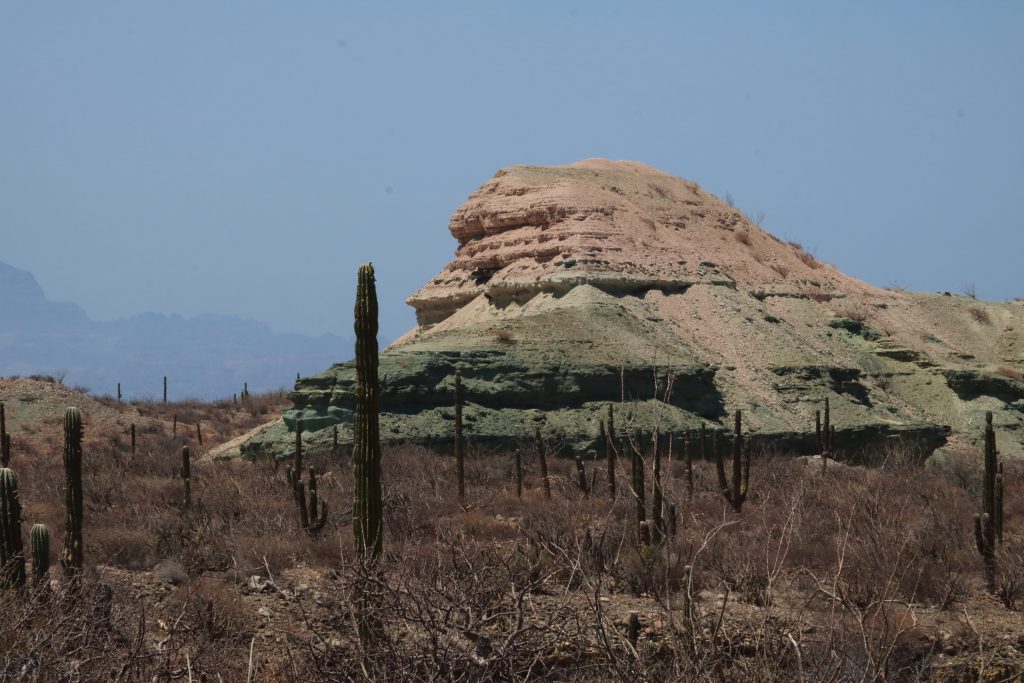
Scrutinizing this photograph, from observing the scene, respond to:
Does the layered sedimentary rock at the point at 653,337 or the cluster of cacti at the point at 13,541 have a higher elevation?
the layered sedimentary rock at the point at 653,337

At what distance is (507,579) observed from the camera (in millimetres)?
14148

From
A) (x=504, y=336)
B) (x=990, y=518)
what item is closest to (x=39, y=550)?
(x=990, y=518)

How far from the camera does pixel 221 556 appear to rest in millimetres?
20062

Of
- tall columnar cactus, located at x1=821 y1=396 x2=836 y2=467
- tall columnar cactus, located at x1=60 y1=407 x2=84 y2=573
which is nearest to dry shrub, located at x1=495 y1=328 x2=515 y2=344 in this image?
tall columnar cactus, located at x1=821 y1=396 x2=836 y2=467

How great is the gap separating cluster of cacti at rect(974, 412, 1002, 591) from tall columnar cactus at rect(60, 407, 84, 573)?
40.5ft

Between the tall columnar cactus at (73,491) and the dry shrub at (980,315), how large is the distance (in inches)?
1677

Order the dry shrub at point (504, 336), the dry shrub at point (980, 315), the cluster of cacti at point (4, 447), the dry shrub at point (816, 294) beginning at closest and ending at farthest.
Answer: the cluster of cacti at point (4, 447) → the dry shrub at point (504, 336) → the dry shrub at point (816, 294) → the dry shrub at point (980, 315)

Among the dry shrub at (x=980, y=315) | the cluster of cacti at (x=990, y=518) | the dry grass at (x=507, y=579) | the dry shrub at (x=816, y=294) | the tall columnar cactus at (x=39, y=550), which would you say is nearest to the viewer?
the dry grass at (x=507, y=579)

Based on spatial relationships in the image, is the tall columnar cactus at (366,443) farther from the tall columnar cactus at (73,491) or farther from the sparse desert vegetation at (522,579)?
the tall columnar cactus at (73,491)

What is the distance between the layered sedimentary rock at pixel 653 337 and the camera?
34.1 metres

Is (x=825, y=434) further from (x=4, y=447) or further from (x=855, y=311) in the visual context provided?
(x=4, y=447)

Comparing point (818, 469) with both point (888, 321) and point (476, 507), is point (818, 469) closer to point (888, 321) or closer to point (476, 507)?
point (476, 507)

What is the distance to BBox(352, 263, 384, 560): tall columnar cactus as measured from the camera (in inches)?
532

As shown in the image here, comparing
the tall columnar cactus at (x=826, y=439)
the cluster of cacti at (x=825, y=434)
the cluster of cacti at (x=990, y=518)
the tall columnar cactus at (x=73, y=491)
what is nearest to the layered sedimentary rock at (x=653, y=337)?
the cluster of cacti at (x=825, y=434)
